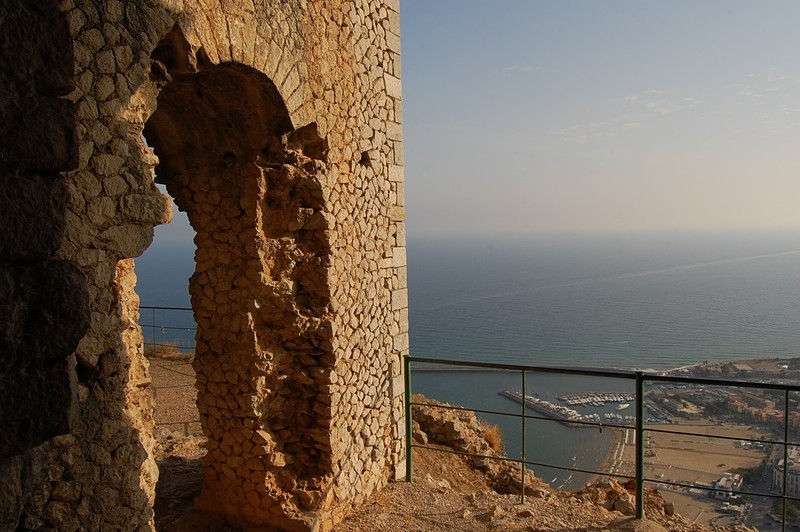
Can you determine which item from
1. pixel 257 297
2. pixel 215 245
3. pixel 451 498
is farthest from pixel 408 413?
pixel 215 245

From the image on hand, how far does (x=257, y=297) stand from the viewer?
16.4ft

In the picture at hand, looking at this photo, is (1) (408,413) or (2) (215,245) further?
(1) (408,413)

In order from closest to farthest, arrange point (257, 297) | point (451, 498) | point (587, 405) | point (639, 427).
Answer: point (257, 297)
point (639, 427)
point (451, 498)
point (587, 405)

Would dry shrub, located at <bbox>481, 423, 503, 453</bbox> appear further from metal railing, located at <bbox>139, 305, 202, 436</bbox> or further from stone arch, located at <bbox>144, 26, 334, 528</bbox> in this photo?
stone arch, located at <bbox>144, 26, 334, 528</bbox>

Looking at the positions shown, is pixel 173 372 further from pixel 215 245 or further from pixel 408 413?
pixel 215 245

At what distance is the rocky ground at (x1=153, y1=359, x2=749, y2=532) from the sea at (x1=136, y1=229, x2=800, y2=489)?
556 mm

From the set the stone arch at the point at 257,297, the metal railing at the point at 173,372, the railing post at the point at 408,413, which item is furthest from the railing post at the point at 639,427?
the metal railing at the point at 173,372

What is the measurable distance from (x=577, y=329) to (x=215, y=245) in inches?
1127

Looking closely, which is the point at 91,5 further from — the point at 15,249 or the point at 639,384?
the point at 639,384

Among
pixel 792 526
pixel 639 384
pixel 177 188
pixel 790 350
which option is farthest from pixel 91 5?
pixel 790 350

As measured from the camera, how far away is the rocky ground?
544 centimetres

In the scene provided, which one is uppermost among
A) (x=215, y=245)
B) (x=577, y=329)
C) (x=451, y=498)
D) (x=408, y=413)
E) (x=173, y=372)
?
(x=215, y=245)

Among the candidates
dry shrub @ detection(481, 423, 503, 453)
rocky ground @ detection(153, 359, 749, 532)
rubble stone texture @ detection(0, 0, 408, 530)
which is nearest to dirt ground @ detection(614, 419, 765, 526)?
rocky ground @ detection(153, 359, 749, 532)

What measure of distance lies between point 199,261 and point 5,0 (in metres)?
3.67
